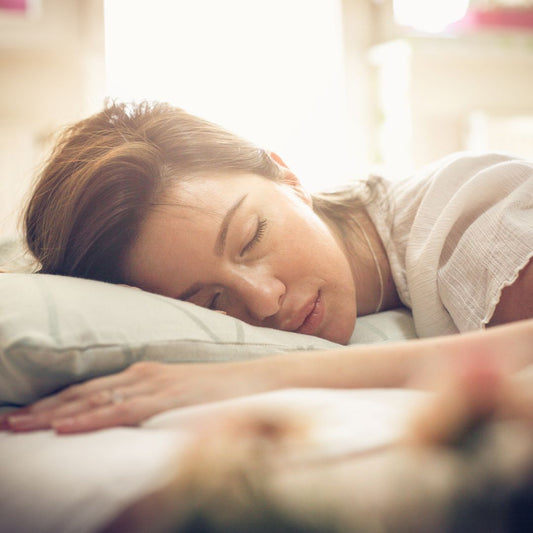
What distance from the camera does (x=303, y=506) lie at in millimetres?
224

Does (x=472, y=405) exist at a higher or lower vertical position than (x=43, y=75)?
lower

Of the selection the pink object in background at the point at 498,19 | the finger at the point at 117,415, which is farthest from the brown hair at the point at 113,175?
the pink object in background at the point at 498,19

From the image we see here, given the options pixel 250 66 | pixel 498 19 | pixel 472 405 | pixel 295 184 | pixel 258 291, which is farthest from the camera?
pixel 498 19

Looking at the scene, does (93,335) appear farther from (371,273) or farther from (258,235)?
(371,273)

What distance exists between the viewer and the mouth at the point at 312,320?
0.77 m

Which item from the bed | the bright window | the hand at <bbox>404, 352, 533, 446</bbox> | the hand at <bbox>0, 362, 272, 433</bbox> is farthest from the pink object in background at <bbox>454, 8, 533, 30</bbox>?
the hand at <bbox>404, 352, 533, 446</bbox>

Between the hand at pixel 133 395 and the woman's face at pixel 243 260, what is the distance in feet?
0.78

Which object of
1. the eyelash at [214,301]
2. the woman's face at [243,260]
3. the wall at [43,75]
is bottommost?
the eyelash at [214,301]

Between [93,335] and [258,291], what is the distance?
0.25 m

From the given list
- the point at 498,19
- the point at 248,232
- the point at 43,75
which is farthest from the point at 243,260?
the point at 498,19

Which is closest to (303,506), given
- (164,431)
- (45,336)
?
(164,431)

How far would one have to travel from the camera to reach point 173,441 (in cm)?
37

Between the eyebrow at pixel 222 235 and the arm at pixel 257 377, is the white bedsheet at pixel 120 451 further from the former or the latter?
the eyebrow at pixel 222 235

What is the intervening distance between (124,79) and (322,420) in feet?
8.32
